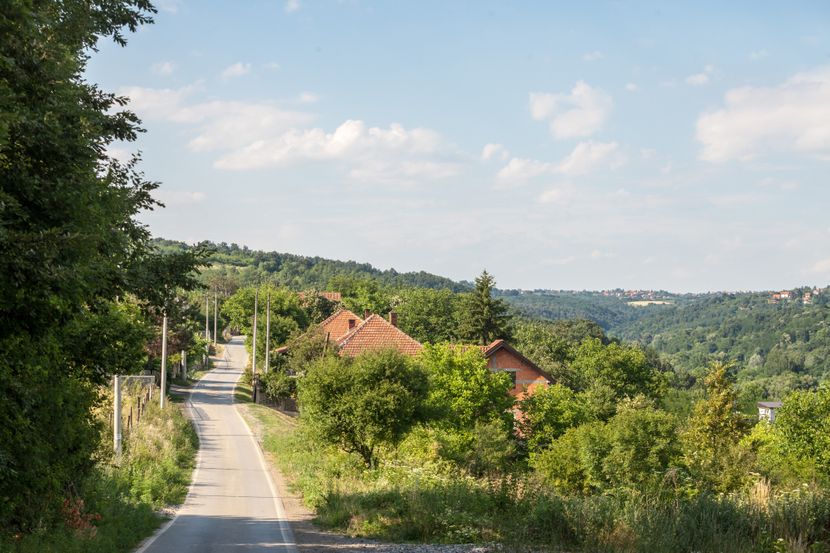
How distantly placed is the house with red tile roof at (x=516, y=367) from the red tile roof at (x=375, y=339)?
8231 millimetres

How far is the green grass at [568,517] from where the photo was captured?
11438mm

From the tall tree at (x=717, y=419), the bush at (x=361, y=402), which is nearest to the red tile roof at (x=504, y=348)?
the tall tree at (x=717, y=419)

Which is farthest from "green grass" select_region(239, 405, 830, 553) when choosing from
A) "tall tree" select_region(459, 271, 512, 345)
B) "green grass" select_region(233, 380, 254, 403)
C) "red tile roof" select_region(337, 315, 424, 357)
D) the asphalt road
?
"tall tree" select_region(459, 271, 512, 345)

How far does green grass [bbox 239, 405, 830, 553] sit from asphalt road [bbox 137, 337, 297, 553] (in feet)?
5.96

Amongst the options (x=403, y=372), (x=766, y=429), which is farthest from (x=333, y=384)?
(x=766, y=429)

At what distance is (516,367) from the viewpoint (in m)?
64.8

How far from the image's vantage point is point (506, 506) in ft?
50.9

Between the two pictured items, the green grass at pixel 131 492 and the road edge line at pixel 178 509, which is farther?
the road edge line at pixel 178 509

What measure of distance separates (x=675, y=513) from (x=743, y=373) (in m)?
197

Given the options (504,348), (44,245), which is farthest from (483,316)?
(44,245)

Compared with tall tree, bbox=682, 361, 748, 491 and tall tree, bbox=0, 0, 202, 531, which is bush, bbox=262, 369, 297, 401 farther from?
tall tree, bbox=0, 0, 202, 531

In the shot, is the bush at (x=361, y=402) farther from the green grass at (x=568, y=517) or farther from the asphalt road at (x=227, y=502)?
the green grass at (x=568, y=517)

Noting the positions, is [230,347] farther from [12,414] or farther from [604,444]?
[12,414]

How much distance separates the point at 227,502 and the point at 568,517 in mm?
14474
